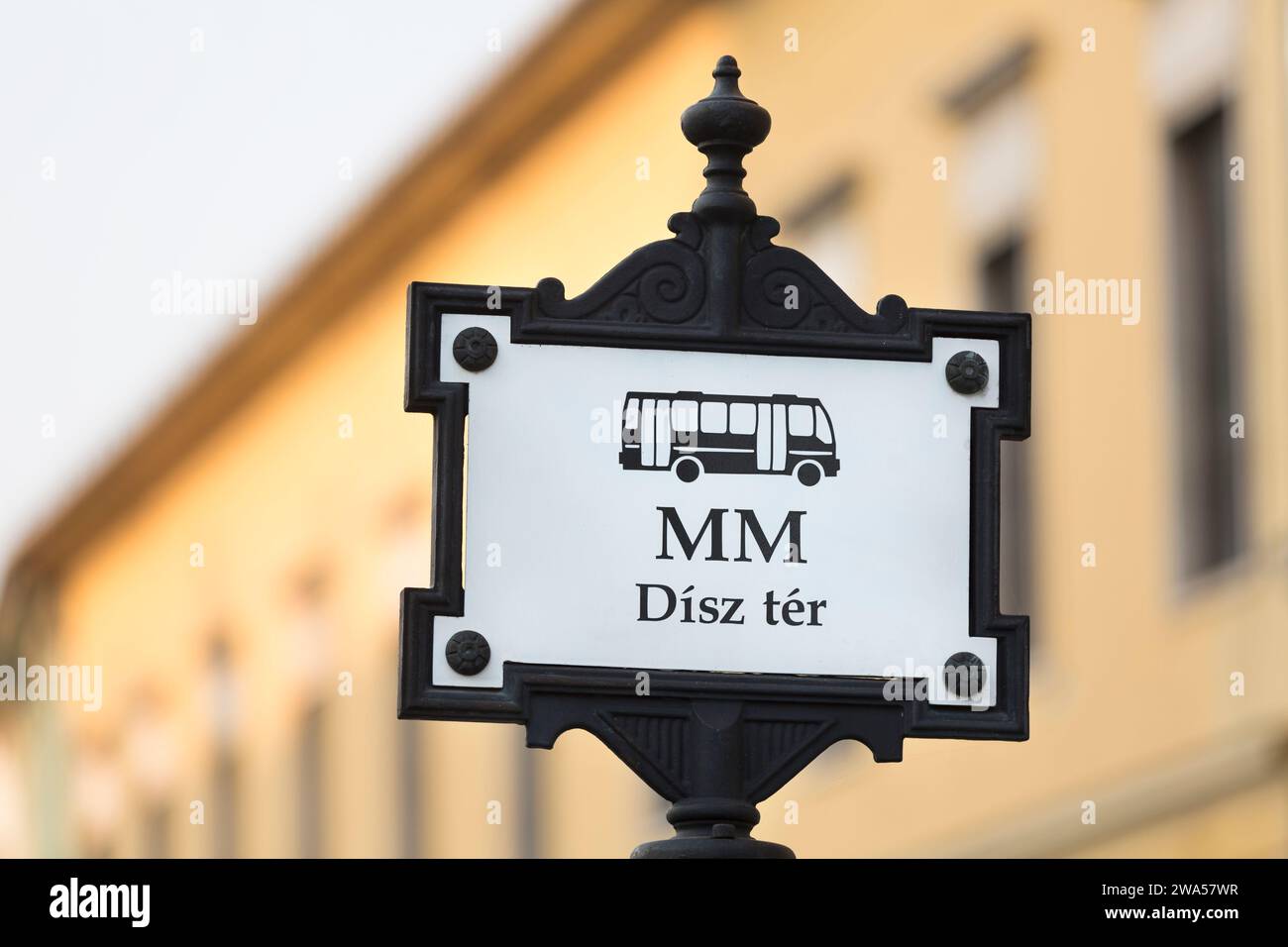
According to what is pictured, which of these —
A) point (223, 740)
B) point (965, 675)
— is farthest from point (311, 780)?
point (965, 675)

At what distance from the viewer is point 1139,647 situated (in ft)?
35.1

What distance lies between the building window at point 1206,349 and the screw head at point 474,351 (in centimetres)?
743

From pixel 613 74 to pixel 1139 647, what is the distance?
6.65 m

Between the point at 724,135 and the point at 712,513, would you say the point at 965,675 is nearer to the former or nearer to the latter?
the point at 712,513

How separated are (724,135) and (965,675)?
2.12 feet

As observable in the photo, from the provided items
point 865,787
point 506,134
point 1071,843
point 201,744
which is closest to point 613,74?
point 506,134

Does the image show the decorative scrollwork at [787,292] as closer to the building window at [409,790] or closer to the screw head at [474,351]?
the screw head at [474,351]

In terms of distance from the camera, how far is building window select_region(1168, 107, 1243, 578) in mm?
10234

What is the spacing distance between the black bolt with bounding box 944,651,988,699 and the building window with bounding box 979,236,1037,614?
28.7 ft

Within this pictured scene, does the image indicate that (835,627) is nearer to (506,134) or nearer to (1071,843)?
(1071,843)

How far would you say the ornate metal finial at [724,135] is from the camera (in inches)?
118

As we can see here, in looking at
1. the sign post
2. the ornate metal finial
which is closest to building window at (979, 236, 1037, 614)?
the ornate metal finial

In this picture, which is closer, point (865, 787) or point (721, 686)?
point (721, 686)

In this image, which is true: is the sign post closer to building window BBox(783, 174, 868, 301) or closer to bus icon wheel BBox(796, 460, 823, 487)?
bus icon wheel BBox(796, 460, 823, 487)
